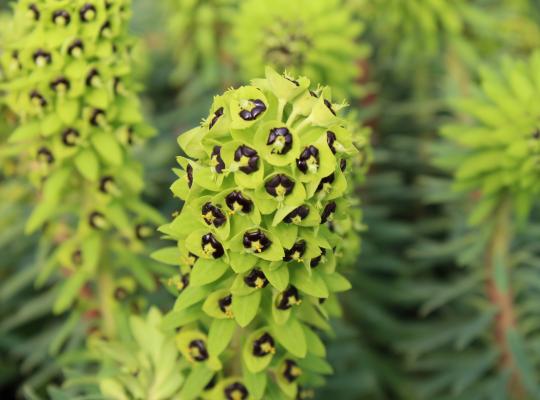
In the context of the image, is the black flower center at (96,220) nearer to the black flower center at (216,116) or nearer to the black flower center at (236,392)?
the black flower center at (236,392)

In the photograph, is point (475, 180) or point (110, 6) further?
point (475, 180)

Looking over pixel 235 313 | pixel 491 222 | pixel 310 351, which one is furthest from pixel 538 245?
pixel 235 313

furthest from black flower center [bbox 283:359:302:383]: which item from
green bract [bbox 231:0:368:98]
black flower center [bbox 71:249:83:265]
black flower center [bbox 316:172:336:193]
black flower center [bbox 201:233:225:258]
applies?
green bract [bbox 231:0:368:98]

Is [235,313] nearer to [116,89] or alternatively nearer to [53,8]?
[116,89]

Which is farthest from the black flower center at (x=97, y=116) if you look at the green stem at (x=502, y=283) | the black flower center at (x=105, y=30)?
the green stem at (x=502, y=283)

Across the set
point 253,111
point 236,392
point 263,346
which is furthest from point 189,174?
point 236,392

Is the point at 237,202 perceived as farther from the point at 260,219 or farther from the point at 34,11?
the point at 34,11

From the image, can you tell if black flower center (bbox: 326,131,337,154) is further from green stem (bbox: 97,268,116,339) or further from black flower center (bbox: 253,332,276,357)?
green stem (bbox: 97,268,116,339)
